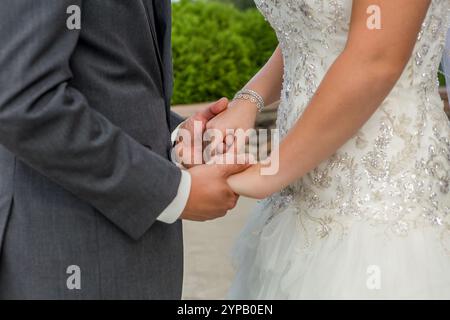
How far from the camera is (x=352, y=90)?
4.62 ft

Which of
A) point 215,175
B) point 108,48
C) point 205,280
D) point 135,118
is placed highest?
point 108,48

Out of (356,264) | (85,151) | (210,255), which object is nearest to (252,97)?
(356,264)

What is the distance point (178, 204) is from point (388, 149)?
0.49 meters

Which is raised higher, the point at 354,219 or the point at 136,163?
the point at 136,163

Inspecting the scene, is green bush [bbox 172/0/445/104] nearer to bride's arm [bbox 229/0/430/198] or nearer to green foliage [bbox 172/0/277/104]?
green foliage [bbox 172/0/277/104]

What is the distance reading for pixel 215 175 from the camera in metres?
1.48

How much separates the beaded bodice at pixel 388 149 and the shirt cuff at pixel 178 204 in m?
0.37

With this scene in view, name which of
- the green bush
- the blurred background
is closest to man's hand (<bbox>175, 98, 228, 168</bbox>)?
the blurred background

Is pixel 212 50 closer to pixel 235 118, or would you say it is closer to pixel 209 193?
pixel 235 118

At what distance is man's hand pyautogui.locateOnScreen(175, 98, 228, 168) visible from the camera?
165cm

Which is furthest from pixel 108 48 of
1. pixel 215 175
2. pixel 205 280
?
pixel 205 280

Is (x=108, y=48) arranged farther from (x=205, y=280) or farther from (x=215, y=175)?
(x=205, y=280)

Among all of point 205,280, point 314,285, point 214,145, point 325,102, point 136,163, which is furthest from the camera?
point 205,280
